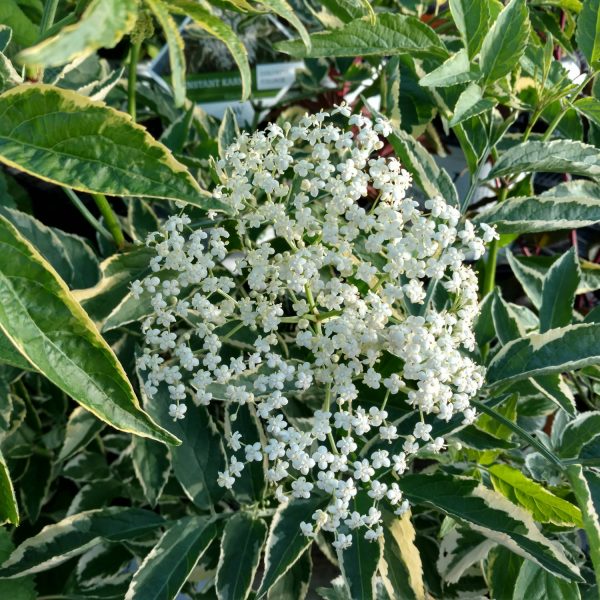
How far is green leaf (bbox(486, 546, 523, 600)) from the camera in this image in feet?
2.48

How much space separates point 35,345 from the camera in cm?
39

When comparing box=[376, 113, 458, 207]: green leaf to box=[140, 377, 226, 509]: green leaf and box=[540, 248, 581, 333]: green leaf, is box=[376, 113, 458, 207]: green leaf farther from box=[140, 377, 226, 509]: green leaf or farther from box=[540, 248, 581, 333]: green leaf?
box=[140, 377, 226, 509]: green leaf

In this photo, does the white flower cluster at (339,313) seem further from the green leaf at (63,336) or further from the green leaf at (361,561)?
the green leaf at (63,336)

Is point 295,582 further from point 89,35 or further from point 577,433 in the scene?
point 89,35

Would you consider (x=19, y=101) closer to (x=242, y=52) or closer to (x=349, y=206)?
(x=242, y=52)

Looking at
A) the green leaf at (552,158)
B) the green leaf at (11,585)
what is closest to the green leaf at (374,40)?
the green leaf at (552,158)

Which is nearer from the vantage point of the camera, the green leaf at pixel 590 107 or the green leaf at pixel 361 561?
the green leaf at pixel 361 561

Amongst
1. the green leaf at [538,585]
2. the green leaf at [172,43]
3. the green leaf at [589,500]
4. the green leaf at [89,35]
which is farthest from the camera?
the green leaf at [538,585]

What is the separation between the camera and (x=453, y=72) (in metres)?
0.64

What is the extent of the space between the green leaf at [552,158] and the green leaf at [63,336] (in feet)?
1.45

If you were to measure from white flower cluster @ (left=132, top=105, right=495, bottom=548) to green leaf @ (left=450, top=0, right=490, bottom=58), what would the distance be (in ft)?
0.41

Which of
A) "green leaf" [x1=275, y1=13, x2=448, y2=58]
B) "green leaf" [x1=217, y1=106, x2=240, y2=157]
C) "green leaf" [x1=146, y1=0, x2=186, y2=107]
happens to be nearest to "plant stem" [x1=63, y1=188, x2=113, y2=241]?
"green leaf" [x1=217, y1=106, x2=240, y2=157]

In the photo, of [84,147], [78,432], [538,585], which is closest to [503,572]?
[538,585]

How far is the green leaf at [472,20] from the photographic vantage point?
657 millimetres
